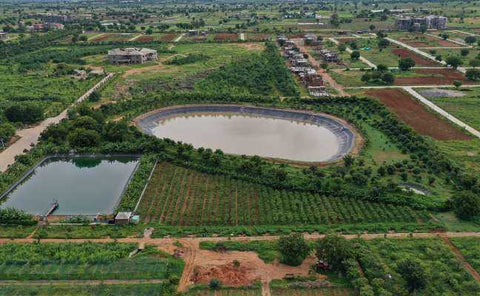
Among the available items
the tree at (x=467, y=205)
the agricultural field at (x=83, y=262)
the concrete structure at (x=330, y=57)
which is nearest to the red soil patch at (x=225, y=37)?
the concrete structure at (x=330, y=57)

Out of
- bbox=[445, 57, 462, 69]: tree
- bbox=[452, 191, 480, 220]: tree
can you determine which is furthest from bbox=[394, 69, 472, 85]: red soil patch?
bbox=[452, 191, 480, 220]: tree

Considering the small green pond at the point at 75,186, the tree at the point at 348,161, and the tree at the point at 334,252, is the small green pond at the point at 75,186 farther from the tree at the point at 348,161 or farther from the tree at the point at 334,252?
the tree at the point at 348,161

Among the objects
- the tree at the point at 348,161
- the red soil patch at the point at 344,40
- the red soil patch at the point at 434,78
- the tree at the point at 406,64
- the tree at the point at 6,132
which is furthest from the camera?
the red soil patch at the point at 344,40

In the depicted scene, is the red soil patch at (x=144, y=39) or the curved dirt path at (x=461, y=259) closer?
the curved dirt path at (x=461, y=259)

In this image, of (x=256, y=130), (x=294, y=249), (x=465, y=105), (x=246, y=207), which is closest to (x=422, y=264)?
(x=294, y=249)

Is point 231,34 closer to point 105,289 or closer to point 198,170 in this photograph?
point 198,170

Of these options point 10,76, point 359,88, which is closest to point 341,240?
point 359,88
